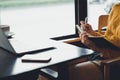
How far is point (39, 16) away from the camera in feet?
9.97

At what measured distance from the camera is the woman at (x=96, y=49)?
6.53ft

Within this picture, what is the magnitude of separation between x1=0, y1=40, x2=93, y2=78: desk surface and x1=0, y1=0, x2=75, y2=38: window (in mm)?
1310

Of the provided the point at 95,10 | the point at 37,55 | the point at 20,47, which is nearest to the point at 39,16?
the point at 95,10

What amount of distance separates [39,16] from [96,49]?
110 centimetres

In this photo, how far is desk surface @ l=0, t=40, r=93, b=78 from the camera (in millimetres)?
1166

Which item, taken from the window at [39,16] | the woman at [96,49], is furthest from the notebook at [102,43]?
the window at [39,16]

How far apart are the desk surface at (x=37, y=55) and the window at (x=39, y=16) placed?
1310 mm

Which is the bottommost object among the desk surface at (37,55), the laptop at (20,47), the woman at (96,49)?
the woman at (96,49)

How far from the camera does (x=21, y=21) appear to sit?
2.90 meters

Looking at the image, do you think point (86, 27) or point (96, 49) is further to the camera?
point (86, 27)

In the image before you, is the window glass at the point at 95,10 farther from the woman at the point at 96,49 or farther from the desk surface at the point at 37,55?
the desk surface at the point at 37,55

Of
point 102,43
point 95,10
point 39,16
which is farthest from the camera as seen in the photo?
point 95,10

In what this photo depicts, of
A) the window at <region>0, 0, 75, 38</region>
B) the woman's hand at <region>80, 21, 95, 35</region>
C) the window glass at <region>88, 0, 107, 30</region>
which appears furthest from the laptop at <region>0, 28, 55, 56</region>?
the window glass at <region>88, 0, 107, 30</region>

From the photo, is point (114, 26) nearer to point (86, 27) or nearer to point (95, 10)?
point (86, 27)
